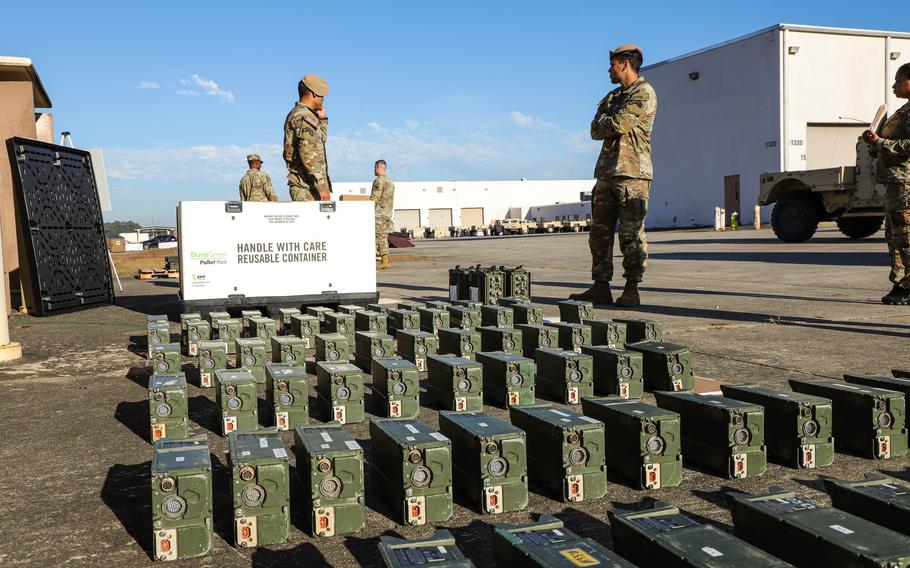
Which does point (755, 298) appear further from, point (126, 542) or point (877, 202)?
point (877, 202)

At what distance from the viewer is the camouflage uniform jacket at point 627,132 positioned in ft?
27.8

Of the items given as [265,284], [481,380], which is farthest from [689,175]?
[481,380]

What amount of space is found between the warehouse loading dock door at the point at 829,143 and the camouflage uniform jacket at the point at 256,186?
30.4m

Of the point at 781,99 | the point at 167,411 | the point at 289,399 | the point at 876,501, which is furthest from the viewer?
the point at 781,99

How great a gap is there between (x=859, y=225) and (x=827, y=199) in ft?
5.83

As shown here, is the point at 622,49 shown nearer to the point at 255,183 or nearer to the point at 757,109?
the point at 255,183

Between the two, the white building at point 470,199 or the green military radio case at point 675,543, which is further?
the white building at point 470,199

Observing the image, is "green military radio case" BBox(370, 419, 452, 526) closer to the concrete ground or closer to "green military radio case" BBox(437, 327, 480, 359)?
the concrete ground

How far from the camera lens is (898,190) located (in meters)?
8.02

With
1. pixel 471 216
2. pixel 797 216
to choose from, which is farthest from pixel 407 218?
pixel 797 216

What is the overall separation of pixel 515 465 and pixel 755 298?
702cm

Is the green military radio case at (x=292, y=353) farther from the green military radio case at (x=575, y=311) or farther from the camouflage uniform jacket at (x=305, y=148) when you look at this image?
the camouflage uniform jacket at (x=305, y=148)

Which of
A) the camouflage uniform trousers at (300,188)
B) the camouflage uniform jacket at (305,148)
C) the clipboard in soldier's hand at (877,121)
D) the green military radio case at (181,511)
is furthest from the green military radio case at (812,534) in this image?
the camouflage uniform trousers at (300,188)

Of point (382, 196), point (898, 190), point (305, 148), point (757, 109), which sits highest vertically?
point (757, 109)
